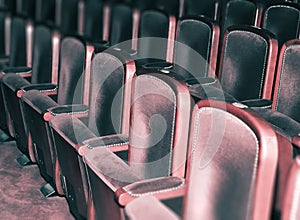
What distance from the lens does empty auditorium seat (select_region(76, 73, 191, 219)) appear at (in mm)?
510

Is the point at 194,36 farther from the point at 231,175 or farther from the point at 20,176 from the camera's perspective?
the point at 231,175

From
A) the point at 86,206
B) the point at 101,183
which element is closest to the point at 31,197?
the point at 86,206

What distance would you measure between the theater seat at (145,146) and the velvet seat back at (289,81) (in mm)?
242

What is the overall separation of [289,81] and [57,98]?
1.22 feet

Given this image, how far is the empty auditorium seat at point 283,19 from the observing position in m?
0.92

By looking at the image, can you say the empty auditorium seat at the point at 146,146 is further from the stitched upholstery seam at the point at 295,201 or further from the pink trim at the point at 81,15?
the pink trim at the point at 81,15

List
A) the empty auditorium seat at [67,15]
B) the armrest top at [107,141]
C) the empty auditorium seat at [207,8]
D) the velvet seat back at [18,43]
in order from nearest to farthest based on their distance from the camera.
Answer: the armrest top at [107,141] → the velvet seat back at [18,43] → the empty auditorium seat at [207,8] → the empty auditorium seat at [67,15]

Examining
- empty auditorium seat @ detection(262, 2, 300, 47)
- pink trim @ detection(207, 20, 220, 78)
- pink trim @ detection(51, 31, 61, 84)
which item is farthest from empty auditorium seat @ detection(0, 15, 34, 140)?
empty auditorium seat @ detection(262, 2, 300, 47)


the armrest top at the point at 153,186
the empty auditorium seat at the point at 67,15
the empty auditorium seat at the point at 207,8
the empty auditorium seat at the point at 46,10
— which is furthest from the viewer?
the empty auditorium seat at the point at 46,10

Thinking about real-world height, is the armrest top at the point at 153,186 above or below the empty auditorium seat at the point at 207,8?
below

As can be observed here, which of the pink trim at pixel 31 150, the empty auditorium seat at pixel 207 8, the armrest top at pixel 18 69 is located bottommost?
the pink trim at pixel 31 150

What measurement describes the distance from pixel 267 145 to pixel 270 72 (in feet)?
1.30

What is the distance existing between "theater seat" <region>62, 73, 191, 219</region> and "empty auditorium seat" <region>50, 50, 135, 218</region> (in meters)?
0.04

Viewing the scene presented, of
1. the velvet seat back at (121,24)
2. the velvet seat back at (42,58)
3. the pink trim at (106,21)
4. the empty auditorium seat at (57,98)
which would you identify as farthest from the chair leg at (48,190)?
the pink trim at (106,21)
